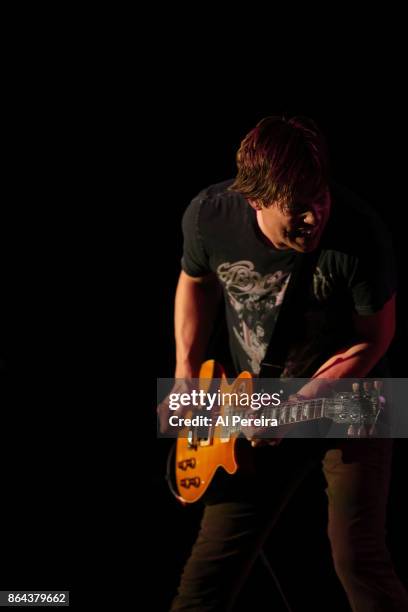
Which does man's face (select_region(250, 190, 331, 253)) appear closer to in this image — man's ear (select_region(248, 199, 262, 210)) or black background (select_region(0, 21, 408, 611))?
man's ear (select_region(248, 199, 262, 210))

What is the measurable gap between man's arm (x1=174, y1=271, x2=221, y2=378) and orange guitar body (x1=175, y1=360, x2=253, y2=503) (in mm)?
52

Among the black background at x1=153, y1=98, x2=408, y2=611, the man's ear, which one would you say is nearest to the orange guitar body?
the man's ear

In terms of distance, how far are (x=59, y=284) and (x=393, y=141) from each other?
1459 mm

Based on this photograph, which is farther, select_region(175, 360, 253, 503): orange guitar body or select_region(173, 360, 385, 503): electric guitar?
select_region(175, 360, 253, 503): orange guitar body

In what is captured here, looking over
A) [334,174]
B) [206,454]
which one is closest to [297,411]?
[206,454]

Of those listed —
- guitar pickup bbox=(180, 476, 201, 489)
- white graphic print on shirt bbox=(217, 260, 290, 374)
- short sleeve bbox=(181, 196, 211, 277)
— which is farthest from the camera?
guitar pickup bbox=(180, 476, 201, 489)

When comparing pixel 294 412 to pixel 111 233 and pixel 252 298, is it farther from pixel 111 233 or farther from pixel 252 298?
pixel 111 233

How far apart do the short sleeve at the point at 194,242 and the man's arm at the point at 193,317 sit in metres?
0.07

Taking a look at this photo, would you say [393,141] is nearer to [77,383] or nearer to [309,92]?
[309,92]

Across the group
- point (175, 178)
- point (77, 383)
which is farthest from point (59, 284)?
point (175, 178)

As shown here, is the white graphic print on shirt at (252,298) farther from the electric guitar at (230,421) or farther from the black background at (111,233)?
the black background at (111,233)

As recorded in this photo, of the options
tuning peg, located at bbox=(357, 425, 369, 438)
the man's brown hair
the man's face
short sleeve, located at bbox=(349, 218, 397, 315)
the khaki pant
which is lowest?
the khaki pant

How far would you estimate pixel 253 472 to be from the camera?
231 centimetres

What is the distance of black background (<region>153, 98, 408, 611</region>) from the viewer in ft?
9.50
